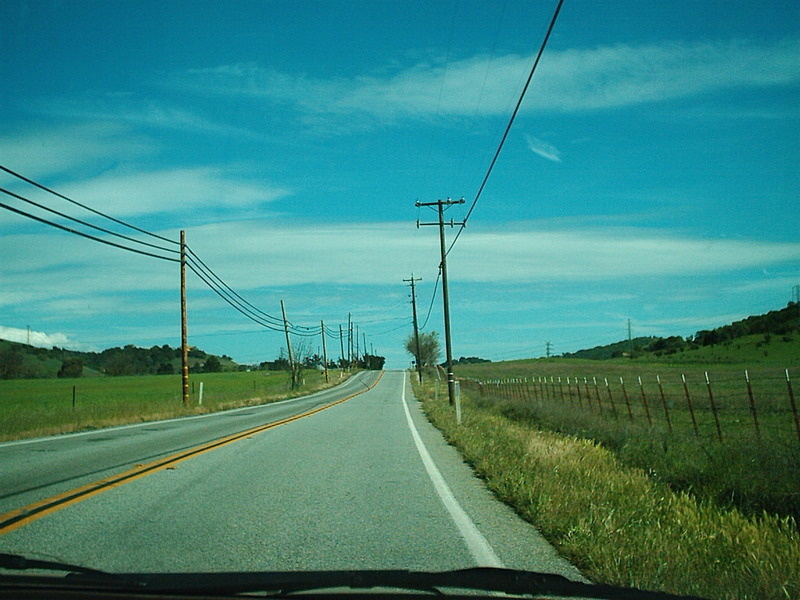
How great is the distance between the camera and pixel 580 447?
12.7 metres

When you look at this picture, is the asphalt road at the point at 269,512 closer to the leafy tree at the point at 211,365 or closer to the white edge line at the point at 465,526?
the white edge line at the point at 465,526

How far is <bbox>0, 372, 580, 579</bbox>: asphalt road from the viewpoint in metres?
6.27

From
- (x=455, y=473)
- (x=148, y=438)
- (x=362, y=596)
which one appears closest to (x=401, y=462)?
(x=455, y=473)

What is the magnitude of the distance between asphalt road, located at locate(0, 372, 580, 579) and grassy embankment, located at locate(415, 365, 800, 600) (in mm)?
282

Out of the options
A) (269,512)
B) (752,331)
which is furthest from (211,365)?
(269,512)

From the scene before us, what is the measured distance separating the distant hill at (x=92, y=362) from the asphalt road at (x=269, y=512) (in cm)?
11508

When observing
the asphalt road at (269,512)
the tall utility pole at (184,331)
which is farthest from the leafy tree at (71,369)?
the asphalt road at (269,512)

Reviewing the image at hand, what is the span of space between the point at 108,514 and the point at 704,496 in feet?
23.9

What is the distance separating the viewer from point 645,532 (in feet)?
22.0

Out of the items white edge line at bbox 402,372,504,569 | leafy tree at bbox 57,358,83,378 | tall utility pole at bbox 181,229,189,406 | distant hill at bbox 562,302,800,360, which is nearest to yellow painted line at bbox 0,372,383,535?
white edge line at bbox 402,372,504,569

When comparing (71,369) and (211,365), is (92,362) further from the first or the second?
(71,369)

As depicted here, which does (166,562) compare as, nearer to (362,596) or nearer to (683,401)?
(362,596)

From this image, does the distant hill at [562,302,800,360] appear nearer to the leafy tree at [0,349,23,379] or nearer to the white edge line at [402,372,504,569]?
the white edge line at [402,372,504,569]

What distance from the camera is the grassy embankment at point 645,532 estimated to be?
214 inches
